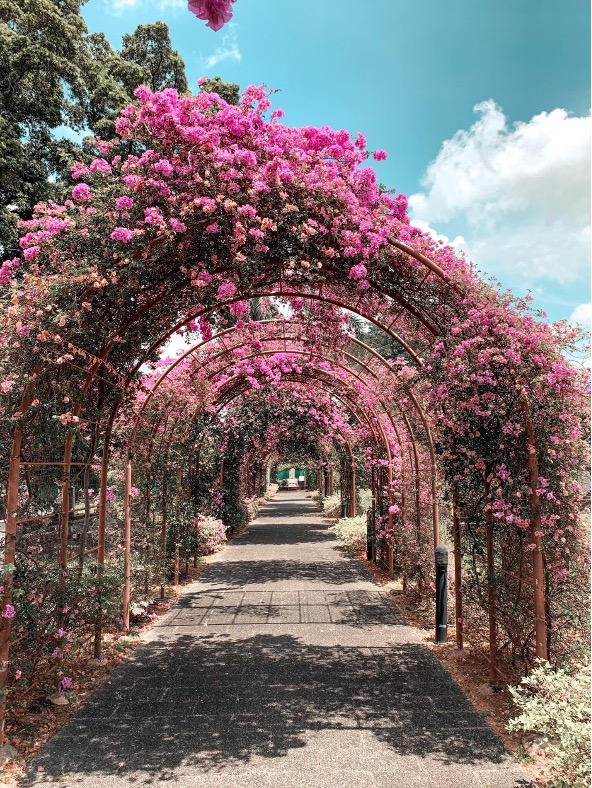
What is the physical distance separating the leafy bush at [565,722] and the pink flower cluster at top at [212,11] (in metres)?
3.21

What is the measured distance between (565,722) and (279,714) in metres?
1.96

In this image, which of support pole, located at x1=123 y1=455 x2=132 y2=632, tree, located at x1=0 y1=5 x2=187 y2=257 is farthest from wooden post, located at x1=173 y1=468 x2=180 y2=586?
tree, located at x1=0 y1=5 x2=187 y2=257

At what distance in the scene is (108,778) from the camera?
10.2ft

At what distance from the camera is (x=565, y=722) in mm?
2742

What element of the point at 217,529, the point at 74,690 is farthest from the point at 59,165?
the point at 74,690

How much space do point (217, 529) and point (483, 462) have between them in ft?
26.8

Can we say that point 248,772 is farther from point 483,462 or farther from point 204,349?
point 204,349

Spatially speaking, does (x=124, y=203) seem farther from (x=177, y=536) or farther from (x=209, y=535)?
(x=209, y=535)

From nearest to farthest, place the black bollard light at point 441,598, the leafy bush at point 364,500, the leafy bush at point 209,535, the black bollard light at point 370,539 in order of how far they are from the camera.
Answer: the black bollard light at point 441,598, the black bollard light at point 370,539, the leafy bush at point 209,535, the leafy bush at point 364,500

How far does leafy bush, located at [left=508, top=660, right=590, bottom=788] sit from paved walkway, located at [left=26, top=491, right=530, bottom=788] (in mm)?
356

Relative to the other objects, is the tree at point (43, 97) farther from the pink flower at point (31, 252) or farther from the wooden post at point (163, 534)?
the pink flower at point (31, 252)

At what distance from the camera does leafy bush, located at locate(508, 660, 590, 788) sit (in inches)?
104

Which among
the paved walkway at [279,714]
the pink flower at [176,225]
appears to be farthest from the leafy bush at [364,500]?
the pink flower at [176,225]

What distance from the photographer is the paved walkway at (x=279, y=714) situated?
314 cm
